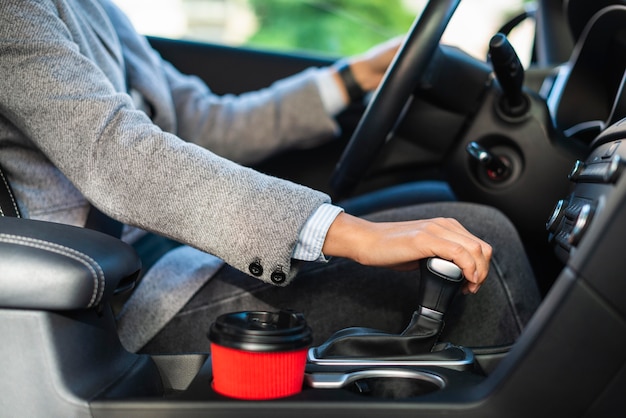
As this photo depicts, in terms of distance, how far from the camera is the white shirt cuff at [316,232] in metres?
Result: 0.76

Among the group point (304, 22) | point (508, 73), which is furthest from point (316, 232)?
point (304, 22)

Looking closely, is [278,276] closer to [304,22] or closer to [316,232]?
[316,232]

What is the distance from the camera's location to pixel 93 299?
2.21 ft

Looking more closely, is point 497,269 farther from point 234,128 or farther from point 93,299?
point 234,128

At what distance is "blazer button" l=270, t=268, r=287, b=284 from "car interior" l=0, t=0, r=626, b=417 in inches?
3.2

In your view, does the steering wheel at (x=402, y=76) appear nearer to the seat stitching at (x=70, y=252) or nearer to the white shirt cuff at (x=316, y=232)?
the white shirt cuff at (x=316, y=232)

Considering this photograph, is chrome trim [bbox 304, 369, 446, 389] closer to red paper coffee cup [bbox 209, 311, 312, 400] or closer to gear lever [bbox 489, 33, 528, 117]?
red paper coffee cup [bbox 209, 311, 312, 400]

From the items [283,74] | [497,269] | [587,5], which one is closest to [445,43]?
[587,5]

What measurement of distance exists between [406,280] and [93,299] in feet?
1.33

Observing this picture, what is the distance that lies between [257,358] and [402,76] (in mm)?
456

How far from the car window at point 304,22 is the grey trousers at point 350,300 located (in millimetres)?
684

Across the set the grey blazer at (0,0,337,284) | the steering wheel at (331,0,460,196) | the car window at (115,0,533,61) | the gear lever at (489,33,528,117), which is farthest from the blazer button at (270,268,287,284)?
the car window at (115,0,533,61)

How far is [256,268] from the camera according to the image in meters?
0.77

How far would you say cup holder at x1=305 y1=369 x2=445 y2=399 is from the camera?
0.68m
